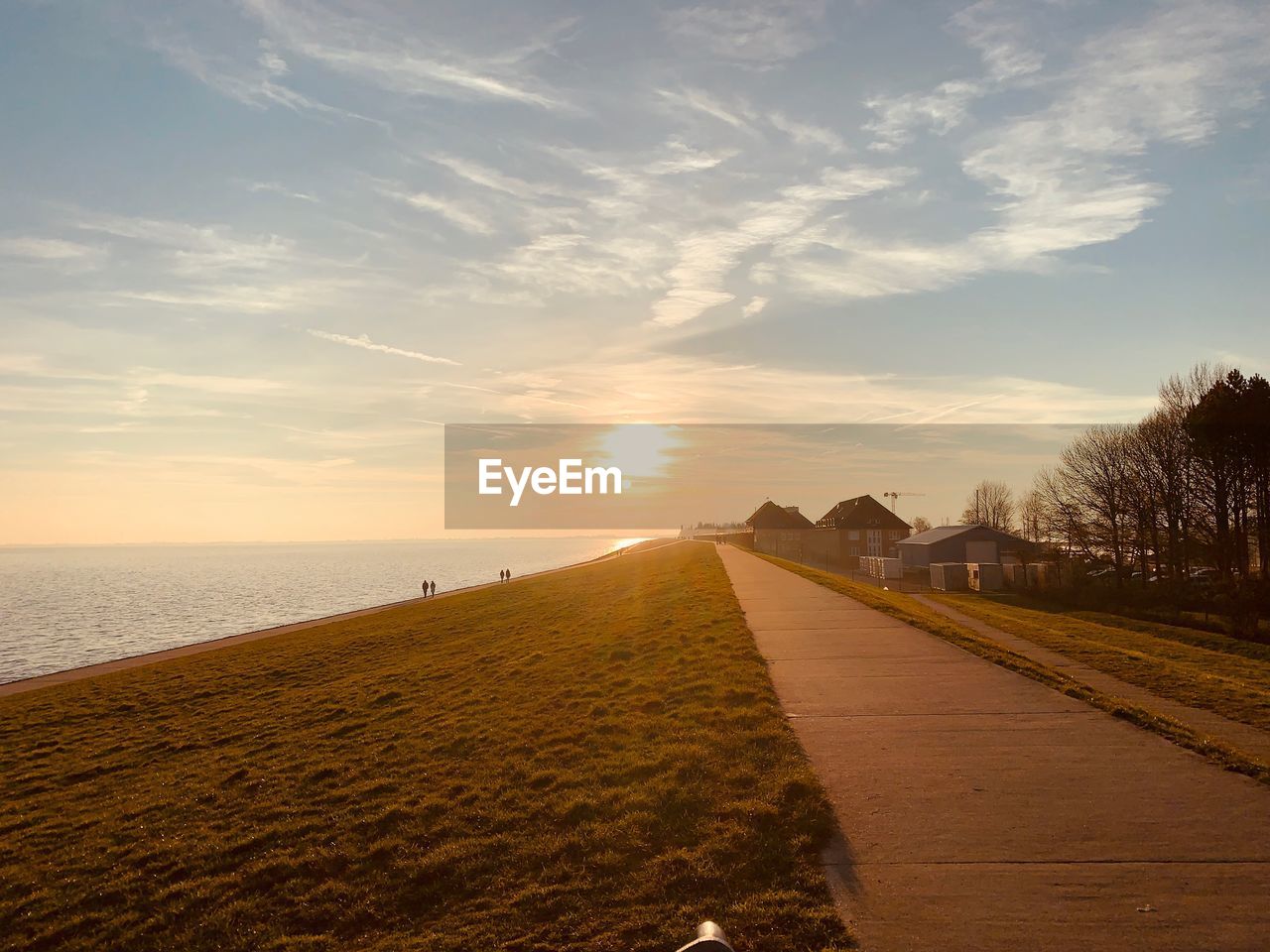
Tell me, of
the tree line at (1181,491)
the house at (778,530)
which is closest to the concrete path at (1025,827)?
the tree line at (1181,491)

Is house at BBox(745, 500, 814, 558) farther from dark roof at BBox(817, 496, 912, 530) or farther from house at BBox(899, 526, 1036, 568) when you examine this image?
house at BBox(899, 526, 1036, 568)

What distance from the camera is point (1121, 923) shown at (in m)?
5.17

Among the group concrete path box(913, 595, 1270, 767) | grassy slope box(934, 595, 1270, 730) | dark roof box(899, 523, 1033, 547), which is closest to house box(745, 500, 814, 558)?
dark roof box(899, 523, 1033, 547)

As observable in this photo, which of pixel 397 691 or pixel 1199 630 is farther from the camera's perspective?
pixel 1199 630

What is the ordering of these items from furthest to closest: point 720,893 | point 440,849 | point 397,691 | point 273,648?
point 273,648
point 397,691
point 440,849
point 720,893

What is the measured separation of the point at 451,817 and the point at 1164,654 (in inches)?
1004

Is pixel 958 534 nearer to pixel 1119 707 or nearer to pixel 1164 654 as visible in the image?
pixel 1164 654

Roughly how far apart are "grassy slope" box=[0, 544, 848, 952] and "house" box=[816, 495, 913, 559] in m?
80.2

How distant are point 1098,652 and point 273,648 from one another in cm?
2971

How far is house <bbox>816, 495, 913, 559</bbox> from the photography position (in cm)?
9381

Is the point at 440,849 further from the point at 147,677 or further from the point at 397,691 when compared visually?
the point at 147,677

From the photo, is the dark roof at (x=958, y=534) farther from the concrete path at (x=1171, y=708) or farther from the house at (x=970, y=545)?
the concrete path at (x=1171, y=708)

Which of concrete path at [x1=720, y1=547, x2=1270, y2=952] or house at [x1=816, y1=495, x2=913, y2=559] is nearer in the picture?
concrete path at [x1=720, y1=547, x2=1270, y2=952]

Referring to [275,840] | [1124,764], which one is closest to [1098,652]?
[1124,764]
